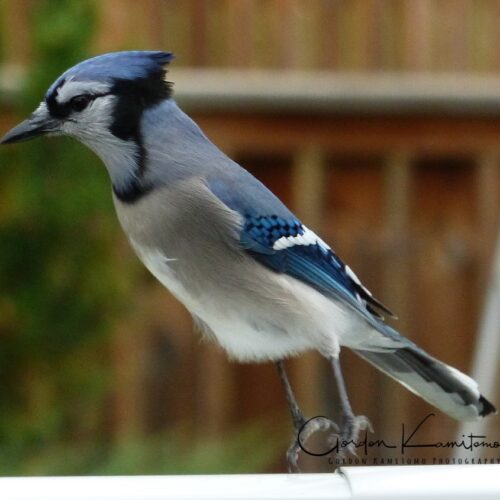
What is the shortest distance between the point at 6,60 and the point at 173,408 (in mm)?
556

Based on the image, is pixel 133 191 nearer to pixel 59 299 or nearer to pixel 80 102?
pixel 80 102

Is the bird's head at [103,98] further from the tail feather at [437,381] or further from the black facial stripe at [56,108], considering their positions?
the tail feather at [437,381]

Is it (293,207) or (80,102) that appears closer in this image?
(80,102)

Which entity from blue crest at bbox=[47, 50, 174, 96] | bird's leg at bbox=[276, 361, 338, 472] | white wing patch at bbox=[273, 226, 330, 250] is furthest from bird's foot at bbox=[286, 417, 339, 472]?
blue crest at bbox=[47, 50, 174, 96]

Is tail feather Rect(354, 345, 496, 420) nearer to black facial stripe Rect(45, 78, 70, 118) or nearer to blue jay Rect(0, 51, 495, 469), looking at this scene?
blue jay Rect(0, 51, 495, 469)

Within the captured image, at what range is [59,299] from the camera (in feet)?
4.84

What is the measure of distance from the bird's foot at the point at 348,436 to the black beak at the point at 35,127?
262 mm

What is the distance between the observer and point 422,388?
772mm

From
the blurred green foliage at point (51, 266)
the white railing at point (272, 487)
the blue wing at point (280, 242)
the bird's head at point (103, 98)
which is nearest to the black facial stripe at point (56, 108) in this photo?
the bird's head at point (103, 98)

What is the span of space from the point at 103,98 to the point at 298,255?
17cm

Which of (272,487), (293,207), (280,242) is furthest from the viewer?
(293,207)

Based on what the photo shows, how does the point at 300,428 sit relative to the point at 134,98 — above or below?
below

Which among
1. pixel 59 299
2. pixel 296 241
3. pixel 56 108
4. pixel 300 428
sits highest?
pixel 56 108

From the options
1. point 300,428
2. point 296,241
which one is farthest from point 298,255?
point 300,428
